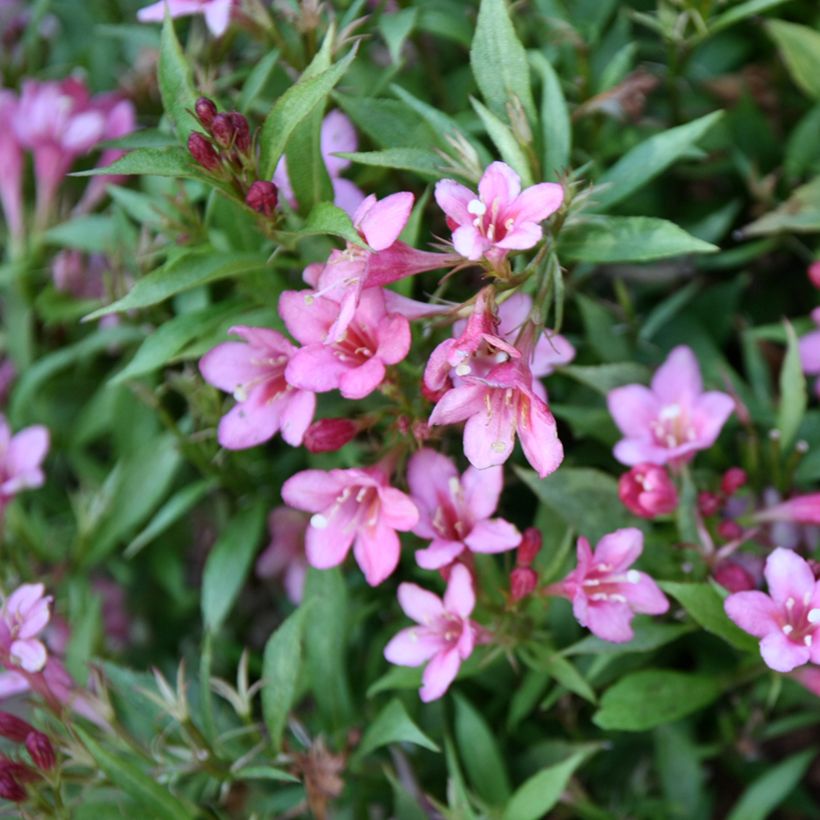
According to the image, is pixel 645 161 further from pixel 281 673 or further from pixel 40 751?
pixel 40 751

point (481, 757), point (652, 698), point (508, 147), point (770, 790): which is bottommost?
point (770, 790)

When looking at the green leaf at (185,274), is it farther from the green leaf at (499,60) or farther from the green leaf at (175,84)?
the green leaf at (499,60)

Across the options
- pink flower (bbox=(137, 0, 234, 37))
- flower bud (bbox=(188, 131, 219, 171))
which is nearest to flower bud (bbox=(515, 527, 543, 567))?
flower bud (bbox=(188, 131, 219, 171))

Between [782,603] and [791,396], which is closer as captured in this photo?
[782,603]

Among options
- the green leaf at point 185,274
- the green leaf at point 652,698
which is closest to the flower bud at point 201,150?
the green leaf at point 185,274

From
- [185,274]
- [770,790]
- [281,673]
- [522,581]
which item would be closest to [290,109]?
[185,274]

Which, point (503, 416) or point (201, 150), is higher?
point (201, 150)

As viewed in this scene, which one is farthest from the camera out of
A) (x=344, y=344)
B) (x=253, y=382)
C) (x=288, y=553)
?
(x=288, y=553)
